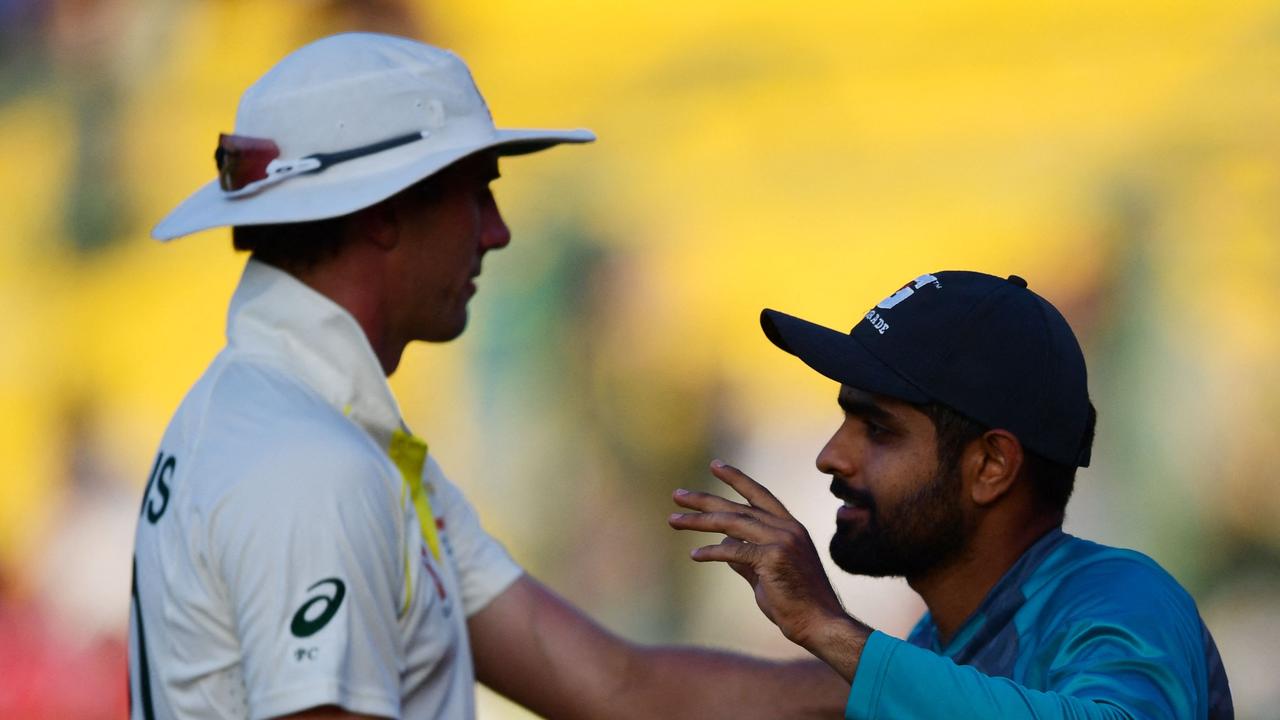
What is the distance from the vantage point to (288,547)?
2094 millimetres

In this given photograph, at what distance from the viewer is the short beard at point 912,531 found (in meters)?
2.40

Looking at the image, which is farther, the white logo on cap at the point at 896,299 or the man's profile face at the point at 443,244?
the man's profile face at the point at 443,244

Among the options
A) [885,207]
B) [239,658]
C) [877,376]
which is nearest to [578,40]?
[885,207]

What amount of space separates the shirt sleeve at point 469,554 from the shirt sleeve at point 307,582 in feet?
2.28

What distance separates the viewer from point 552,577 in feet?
16.6

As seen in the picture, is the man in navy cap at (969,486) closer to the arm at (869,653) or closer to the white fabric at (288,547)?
the arm at (869,653)

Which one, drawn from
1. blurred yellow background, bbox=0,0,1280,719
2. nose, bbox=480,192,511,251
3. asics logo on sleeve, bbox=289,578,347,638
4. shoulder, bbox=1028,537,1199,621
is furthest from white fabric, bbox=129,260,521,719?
blurred yellow background, bbox=0,0,1280,719

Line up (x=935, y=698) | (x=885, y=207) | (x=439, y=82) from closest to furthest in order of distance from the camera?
(x=935, y=698), (x=439, y=82), (x=885, y=207)

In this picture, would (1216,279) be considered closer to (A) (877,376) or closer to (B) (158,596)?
(A) (877,376)

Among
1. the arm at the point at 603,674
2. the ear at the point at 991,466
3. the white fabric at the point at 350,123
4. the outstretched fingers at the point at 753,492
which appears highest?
the white fabric at the point at 350,123

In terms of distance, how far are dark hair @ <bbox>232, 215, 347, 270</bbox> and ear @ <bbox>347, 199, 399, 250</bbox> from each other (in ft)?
0.08

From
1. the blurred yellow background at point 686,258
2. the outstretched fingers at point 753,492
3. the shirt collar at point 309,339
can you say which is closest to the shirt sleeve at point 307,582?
the shirt collar at point 309,339

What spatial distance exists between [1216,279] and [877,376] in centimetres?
256

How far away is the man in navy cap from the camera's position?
2.21 metres
